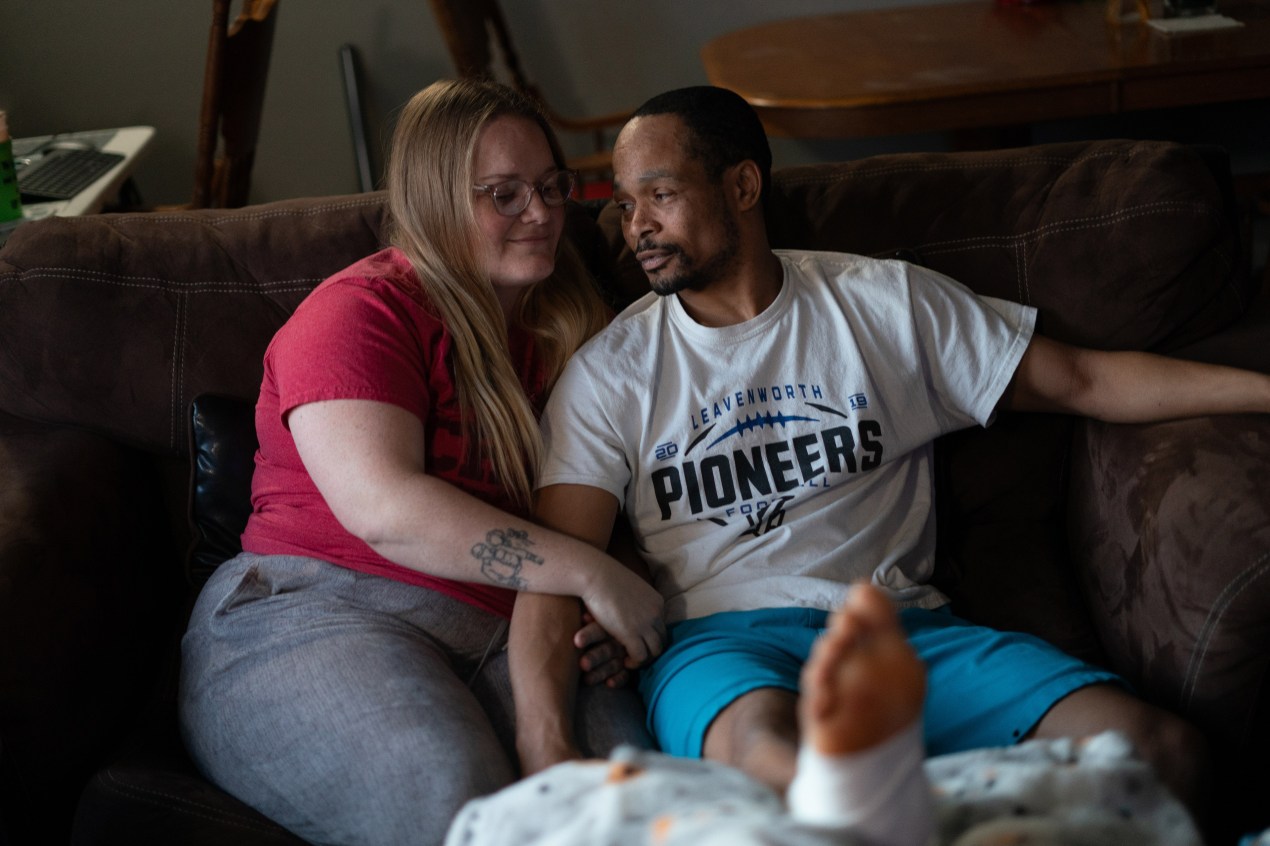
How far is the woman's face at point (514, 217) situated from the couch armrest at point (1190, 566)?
85cm

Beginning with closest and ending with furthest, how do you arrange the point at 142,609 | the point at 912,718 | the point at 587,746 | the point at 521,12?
1. the point at 912,718
2. the point at 587,746
3. the point at 142,609
4. the point at 521,12

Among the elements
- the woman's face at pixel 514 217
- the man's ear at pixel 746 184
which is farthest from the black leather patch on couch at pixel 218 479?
the man's ear at pixel 746 184

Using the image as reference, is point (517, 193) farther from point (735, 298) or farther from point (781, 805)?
point (781, 805)

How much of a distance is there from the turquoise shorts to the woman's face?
1.72 feet

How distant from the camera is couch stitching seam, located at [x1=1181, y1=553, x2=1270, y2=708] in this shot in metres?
1.40

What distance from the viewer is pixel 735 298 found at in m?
1.68

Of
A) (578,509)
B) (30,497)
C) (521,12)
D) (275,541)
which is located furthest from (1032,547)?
(521,12)

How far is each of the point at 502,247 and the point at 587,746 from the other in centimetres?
65

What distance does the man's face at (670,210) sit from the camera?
1.64 meters

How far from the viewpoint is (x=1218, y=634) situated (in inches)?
55.8

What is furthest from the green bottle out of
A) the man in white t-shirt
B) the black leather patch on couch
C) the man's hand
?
the man's hand

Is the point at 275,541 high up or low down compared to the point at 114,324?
down

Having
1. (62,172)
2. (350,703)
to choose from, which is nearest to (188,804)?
(350,703)

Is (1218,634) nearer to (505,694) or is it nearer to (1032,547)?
(1032,547)
